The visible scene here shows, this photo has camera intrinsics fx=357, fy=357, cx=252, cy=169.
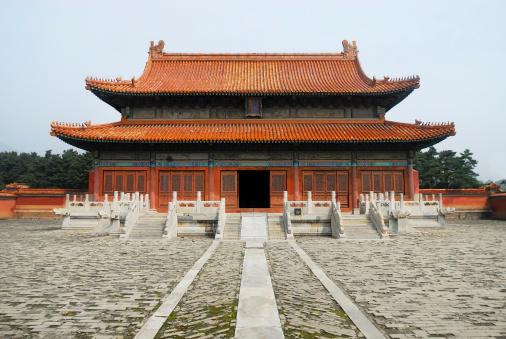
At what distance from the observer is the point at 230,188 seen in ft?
70.3

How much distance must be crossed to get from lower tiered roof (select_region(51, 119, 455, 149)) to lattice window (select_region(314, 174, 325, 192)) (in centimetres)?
254

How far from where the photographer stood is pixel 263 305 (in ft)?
18.3

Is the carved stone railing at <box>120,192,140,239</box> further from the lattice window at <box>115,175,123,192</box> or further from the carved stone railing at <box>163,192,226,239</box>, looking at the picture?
the lattice window at <box>115,175,123,192</box>

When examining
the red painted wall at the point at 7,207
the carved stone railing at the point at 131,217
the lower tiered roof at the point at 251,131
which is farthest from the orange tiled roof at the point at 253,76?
the red painted wall at the point at 7,207

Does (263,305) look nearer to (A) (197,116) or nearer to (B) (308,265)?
(B) (308,265)

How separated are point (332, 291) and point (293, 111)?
17.5 meters

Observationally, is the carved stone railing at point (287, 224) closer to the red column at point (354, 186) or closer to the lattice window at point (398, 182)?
the red column at point (354, 186)

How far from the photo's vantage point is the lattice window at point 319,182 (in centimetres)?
2153

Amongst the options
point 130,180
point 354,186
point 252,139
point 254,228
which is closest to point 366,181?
point 354,186

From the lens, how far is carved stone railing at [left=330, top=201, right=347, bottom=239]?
15297 millimetres

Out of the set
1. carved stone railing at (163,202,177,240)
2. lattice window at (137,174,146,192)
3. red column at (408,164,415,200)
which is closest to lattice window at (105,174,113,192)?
lattice window at (137,174,146,192)

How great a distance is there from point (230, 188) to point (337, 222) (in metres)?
7.71

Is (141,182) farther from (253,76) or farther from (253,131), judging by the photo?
(253,76)

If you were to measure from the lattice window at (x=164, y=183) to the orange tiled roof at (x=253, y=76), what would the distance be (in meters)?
5.10
